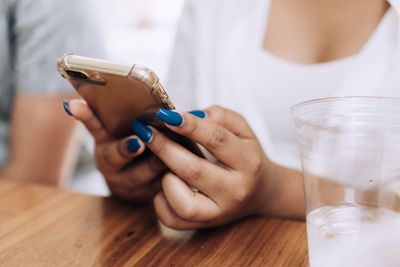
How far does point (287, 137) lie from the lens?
0.90 m

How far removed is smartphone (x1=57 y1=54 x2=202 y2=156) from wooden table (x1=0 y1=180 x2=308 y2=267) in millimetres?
96

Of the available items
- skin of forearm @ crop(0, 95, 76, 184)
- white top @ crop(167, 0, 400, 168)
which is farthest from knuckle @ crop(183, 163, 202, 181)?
skin of forearm @ crop(0, 95, 76, 184)

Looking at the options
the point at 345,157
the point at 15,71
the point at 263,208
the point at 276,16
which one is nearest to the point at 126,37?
the point at 15,71

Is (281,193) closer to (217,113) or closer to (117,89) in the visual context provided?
(217,113)

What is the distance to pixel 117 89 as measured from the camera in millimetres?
558

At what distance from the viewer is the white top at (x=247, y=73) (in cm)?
86

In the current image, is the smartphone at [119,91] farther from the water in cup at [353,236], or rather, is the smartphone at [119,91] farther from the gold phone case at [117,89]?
the water in cup at [353,236]

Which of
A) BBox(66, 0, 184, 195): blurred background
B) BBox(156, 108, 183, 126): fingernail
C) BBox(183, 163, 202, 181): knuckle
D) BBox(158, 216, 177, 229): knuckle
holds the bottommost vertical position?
BBox(66, 0, 184, 195): blurred background

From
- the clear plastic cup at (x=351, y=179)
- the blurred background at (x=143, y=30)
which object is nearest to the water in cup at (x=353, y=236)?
the clear plastic cup at (x=351, y=179)

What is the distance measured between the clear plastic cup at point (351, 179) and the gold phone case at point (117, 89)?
132 mm

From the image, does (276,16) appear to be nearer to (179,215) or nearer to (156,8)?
(179,215)

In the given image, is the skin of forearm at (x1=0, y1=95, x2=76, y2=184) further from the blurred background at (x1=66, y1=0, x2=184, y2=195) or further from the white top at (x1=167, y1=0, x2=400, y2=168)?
the blurred background at (x1=66, y1=0, x2=184, y2=195)

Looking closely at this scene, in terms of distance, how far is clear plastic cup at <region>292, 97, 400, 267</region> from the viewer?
489 mm

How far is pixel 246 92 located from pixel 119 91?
13.9 inches
